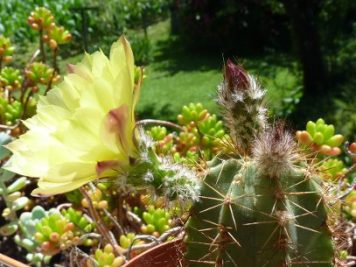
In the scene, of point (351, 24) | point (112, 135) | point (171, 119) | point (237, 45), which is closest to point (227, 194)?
point (112, 135)

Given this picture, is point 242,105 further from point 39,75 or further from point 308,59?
point 308,59

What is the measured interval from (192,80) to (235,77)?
5.81m

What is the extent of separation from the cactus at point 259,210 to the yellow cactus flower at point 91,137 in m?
0.13

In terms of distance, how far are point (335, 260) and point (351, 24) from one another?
18.1ft

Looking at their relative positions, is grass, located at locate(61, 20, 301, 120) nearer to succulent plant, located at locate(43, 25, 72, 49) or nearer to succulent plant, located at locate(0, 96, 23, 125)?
succulent plant, located at locate(43, 25, 72, 49)

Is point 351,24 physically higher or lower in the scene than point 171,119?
higher

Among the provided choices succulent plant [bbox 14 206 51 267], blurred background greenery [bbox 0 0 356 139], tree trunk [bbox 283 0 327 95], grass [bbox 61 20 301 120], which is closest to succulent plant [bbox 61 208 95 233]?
succulent plant [bbox 14 206 51 267]

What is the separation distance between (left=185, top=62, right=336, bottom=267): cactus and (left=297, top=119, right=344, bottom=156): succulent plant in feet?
0.94

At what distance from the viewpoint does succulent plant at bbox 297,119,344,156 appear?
1.09 meters

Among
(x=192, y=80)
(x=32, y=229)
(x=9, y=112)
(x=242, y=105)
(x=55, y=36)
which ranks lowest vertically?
(x=192, y=80)

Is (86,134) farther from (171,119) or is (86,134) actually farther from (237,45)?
(237,45)

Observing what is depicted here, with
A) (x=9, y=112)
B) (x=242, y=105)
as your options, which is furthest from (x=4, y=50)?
(x=242, y=105)

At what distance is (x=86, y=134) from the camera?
696 millimetres

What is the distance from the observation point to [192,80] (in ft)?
21.6
